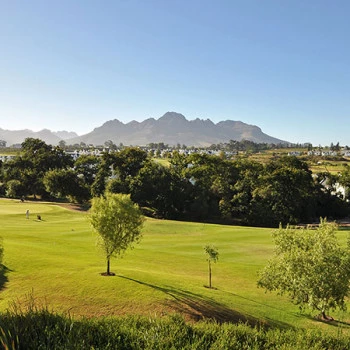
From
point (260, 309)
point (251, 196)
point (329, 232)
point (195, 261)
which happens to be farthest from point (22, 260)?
point (251, 196)

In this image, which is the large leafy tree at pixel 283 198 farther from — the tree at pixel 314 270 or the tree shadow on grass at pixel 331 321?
the tree at pixel 314 270

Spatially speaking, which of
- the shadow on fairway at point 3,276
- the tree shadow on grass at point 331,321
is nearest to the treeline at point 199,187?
the shadow on fairway at point 3,276

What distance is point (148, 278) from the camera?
25.7 meters

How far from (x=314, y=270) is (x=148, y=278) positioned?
11612 mm

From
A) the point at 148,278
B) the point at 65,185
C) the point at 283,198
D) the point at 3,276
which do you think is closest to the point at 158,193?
the point at 65,185

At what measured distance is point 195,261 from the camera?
35.3 meters

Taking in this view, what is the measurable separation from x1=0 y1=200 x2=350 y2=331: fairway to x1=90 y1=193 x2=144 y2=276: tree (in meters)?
2.44

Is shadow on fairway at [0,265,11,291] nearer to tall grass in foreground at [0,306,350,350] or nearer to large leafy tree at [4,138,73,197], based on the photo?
tall grass in foreground at [0,306,350,350]

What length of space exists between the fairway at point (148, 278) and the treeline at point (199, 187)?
29.3m

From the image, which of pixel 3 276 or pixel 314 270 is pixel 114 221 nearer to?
pixel 3 276

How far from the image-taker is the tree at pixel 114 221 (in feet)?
80.9

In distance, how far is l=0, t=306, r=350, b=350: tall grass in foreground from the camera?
10.2m

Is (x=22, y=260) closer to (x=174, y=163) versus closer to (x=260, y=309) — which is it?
(x=260, y=309)

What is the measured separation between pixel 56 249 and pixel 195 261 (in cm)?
1437
